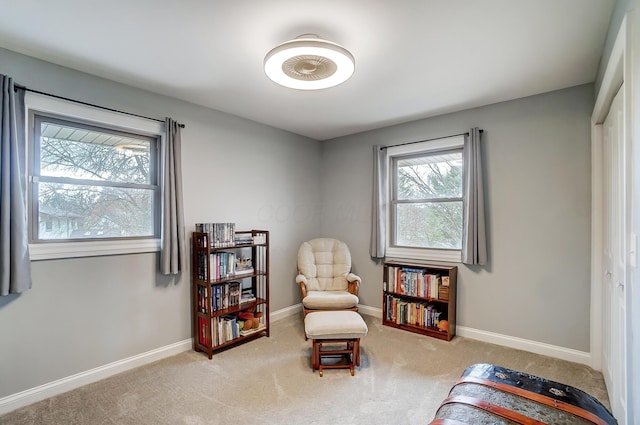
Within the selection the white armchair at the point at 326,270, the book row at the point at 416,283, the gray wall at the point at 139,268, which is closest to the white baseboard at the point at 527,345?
the book row at the point at 416,283

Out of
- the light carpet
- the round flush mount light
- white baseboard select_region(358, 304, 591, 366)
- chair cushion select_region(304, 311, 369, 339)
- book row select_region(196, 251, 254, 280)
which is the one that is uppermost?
the round flush mount light

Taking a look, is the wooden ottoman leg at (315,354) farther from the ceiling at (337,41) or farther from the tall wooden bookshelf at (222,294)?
the ceiling at (337,41)

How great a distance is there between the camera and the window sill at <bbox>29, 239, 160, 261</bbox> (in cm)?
227

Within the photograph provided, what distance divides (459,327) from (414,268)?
81 centimetres

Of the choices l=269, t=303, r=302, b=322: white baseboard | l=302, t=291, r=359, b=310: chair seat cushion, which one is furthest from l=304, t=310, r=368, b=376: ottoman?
l=269, t=303, r=302, b=322: white baseboard

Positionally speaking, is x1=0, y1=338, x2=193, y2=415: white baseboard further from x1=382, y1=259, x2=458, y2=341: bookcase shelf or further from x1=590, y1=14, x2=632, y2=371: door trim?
x1=590, y1=14, x2=632, y2=371: door trim

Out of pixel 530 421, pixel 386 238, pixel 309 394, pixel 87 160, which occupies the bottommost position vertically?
pixel 309 394

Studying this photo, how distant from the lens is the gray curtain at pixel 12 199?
2.03 metres

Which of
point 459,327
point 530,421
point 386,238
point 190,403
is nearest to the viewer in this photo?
point 530,421

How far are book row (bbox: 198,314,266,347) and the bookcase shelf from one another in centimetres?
179

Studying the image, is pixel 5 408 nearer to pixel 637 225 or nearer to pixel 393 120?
pixel 637 225

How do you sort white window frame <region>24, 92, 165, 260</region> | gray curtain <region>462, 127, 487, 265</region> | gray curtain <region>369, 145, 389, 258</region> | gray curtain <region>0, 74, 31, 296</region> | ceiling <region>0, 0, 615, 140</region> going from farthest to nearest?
gray curtain <region>369, 145, 389, 258</region> < gray curtain <region>462, 127, 487, 265</region> < white window frame <region>24, 92, 165, 260</region> < gray curtain <region>0, 74, 31, 296</region> < ceiling <region>0, 0, 615, 140</region>

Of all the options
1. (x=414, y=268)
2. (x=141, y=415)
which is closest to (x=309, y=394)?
(x=141, y=415)

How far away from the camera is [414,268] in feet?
11.8
